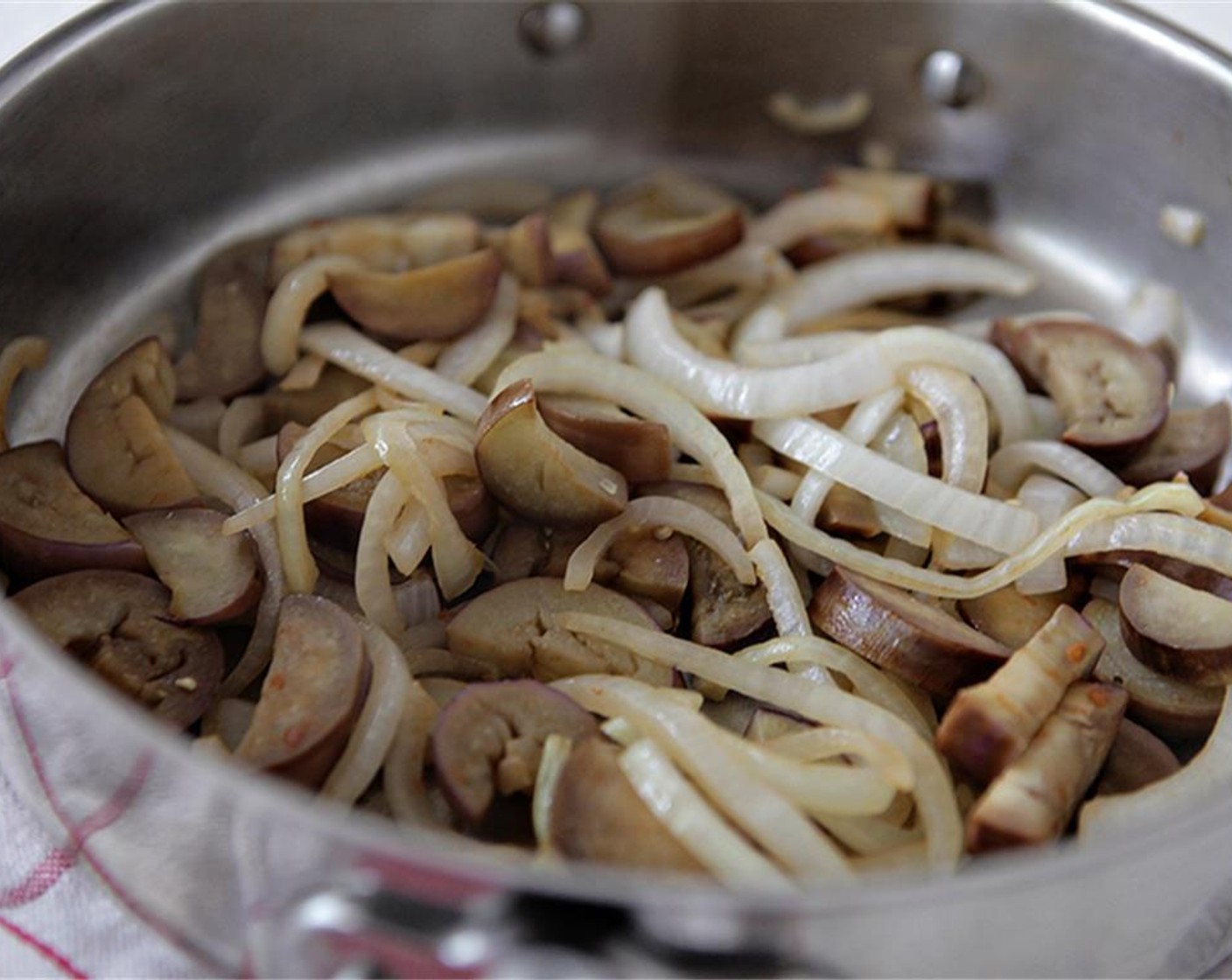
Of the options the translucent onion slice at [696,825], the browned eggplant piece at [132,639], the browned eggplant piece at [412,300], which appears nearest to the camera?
the translucent onion slice at [696,825]

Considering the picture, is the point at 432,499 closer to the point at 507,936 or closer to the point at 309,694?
the point at 309,694

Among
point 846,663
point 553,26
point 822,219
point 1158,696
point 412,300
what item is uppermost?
point 553,26

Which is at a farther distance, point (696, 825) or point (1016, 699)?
point (1016, 699)

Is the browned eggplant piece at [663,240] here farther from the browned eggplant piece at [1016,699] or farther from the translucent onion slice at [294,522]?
the browned eggplant piece at [1016,699]

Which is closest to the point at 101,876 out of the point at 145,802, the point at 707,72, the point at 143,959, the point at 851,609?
the point at 143,959

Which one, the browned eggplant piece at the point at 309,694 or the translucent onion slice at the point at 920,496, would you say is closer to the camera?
the browned eggplant piece at the point at 309,694

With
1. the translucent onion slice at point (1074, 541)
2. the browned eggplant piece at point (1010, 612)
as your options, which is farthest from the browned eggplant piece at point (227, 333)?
the browned eggplant piece at point (1010, 612)

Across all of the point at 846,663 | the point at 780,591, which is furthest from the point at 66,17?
the point at 846,663
